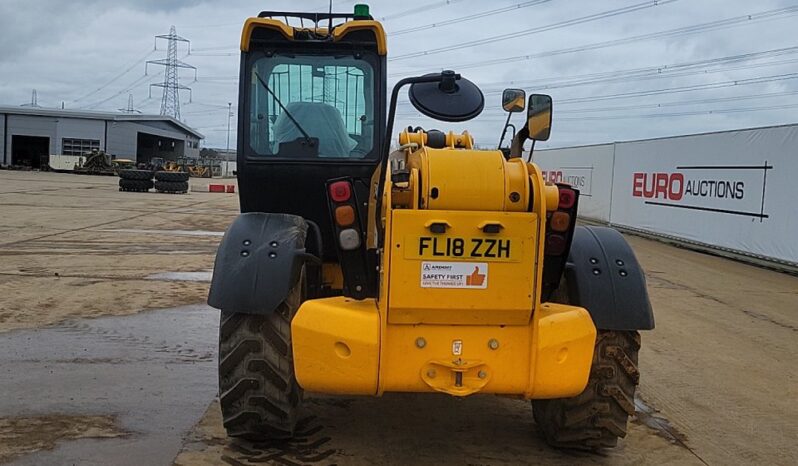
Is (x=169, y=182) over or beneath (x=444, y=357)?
over

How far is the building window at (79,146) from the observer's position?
64250mm

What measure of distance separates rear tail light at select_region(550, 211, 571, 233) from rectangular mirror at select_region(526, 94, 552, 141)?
0.45 m

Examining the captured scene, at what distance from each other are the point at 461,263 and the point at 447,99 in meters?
0.81

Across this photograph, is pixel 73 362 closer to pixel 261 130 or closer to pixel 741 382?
pixel 261 130

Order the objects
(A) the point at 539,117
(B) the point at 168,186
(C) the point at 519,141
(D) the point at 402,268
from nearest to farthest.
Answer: (D) the point at 402,268
(A) the point at 539,117
(C) the point at 519,141
(B) the point at 168,186

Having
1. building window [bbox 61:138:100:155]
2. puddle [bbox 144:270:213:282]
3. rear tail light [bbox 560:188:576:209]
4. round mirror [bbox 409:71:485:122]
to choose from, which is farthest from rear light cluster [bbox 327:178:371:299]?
building window [bbox 61:138:100:155]

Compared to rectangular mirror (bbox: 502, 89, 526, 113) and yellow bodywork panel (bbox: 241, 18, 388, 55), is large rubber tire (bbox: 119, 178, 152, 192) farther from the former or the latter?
rectangular mirror (bbox: 502, 89, 526, 113)

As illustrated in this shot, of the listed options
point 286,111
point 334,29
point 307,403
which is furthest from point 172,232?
point 334,29

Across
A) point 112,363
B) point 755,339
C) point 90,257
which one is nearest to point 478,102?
point 112,363

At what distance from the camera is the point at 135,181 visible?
3584cm

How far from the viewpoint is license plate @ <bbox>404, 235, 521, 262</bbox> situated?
12.2 ft

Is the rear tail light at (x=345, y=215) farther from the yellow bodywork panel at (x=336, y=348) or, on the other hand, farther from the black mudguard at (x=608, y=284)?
the black mudguard at (x=608, y=284)

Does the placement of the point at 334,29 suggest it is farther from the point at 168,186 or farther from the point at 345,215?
the point at 168,186

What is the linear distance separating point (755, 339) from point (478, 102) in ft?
20.8
